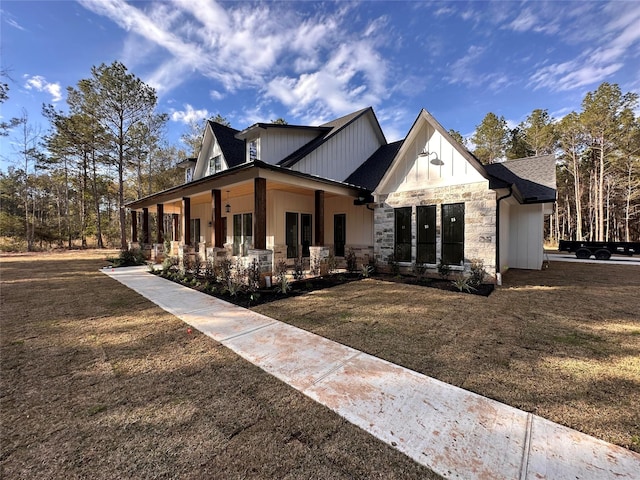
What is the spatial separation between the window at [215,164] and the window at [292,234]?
5.82 metres

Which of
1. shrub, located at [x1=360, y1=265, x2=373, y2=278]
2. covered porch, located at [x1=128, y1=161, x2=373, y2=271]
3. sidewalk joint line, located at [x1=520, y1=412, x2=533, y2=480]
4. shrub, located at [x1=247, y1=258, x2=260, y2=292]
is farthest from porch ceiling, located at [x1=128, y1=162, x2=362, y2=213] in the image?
sidewalk joint line, located at [x1=520, y1=412, x2=533, y2=480]

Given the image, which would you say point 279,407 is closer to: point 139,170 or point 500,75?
point 500,75

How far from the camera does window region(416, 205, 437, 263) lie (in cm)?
894

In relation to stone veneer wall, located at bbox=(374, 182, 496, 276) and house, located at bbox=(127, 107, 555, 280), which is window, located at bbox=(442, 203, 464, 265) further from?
stone veneer wall, located at bbox=(374, 182, 496, 276)

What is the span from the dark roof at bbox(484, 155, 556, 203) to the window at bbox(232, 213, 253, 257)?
10.6m

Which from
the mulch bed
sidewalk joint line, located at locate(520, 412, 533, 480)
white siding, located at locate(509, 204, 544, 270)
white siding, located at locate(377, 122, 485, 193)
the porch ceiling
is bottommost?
sidewalk joint line, located at locate(520, 412, 533, 480)

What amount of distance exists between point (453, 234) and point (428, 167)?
2.45 m

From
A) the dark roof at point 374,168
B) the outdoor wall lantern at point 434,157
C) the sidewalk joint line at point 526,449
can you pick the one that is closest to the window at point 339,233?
the dark roof at point 374,168

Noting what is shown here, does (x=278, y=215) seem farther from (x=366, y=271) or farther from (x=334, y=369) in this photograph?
(x=334, y=369)

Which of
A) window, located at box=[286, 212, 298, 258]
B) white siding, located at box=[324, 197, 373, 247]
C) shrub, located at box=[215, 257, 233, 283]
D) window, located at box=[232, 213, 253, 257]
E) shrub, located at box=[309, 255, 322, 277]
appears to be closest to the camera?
shrub, located at box=[215, 257, 233, 283]

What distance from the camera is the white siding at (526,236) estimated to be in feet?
37.2

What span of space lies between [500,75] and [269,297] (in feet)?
44.1

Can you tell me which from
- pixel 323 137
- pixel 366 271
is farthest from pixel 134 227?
pixel 366 271

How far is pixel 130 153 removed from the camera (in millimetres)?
22172
